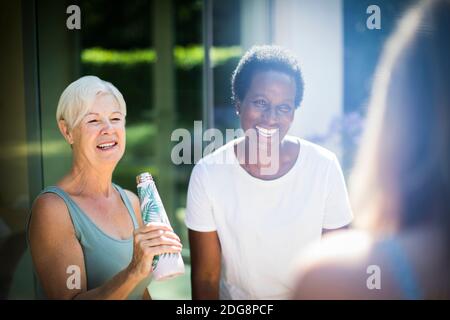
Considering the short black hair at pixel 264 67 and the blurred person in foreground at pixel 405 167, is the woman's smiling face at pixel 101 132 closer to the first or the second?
the short black hair at pixel 264 67

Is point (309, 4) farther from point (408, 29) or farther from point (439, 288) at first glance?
point (439, 288)

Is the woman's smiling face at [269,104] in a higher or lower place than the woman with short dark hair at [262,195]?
higher

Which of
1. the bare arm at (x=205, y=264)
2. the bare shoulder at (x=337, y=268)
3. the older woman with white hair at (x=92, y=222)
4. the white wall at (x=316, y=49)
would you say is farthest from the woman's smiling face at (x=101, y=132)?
the bare shoulder at (x=337, y=268)

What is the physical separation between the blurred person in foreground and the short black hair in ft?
1.22

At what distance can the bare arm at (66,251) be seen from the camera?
1.99 metres

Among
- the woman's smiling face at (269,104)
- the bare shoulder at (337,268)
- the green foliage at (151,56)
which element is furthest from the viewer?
the green foliage at (151,56)

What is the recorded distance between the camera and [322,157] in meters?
2.17

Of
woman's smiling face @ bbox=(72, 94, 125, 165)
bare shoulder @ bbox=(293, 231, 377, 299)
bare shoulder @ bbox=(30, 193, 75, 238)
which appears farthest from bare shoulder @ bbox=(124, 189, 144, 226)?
bare shoulder @ bbox=(293, 231, 377, 299)

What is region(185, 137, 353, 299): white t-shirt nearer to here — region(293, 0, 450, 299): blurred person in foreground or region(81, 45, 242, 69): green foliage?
region(293, 0, 450, 299): blurred person in foreground

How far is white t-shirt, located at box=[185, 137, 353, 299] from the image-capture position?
7.00 feet

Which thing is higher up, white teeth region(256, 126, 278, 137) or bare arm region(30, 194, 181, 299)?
white teeth region(256, 126, 278, 137)

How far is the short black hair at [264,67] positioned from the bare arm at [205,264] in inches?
21.4

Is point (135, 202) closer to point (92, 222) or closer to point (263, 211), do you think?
point (92, 222)
